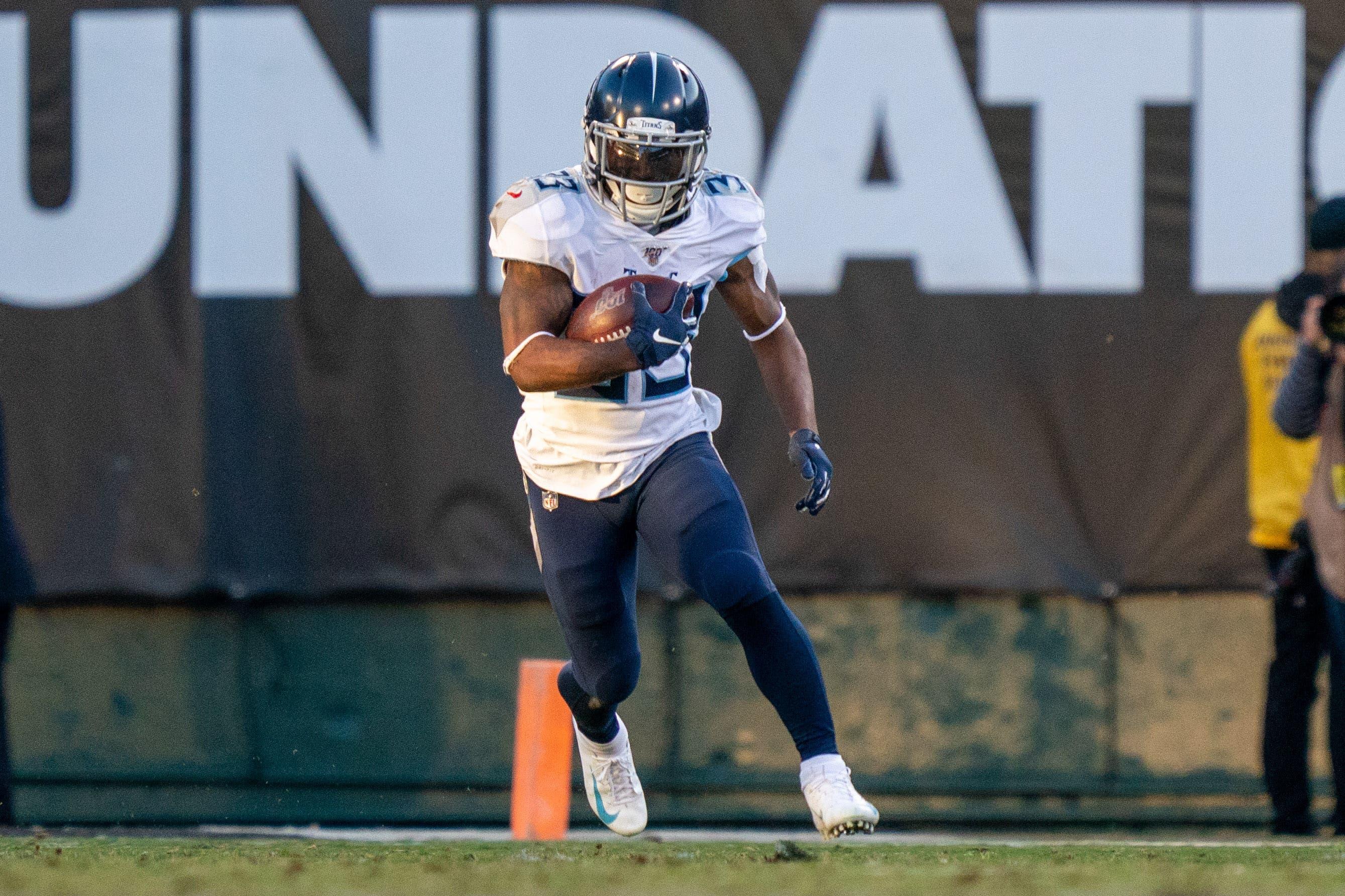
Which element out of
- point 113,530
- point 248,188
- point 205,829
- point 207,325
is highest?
point 248,188

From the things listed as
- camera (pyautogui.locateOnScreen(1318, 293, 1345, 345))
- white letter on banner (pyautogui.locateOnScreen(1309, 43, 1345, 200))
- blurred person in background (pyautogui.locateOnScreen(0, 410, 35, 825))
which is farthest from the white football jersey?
white letter on banner (pyautogui.locateOnScreen(1309, 43, 1345, 200))

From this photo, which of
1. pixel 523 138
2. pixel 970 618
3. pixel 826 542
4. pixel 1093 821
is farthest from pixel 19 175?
pixel 1093 821

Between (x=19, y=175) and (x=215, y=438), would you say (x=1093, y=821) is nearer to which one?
(x=215, y=438)

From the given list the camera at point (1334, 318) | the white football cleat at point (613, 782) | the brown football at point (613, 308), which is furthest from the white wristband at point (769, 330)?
the camera at point (1334, 318)

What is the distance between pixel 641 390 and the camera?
4.18m

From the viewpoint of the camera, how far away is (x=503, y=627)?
6312 mm

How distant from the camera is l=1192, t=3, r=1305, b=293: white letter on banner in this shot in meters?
6.11

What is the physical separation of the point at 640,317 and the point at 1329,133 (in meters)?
3.23

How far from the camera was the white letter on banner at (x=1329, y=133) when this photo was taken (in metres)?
6.08

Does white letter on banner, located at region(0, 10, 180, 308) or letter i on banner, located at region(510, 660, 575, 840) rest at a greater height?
white letter on banner, located at region(0, 10, 180, 308)

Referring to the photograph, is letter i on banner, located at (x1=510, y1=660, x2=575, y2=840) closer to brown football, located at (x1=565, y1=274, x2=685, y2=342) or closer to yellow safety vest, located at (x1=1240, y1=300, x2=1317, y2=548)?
brown football, located at (x1=565, y1=274, x2=685, y2=342)

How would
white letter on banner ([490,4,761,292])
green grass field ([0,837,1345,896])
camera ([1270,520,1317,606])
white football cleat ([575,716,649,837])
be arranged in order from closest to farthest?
green grass field ([0,837,1345,896])
white football cleat ([575,716,649,837])
camera ([1270,520,1317,606])
white letter on banner ([490,4,761,292])

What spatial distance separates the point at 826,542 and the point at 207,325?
2.15 metres

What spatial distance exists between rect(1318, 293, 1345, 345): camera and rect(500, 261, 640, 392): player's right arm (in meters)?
1.87
